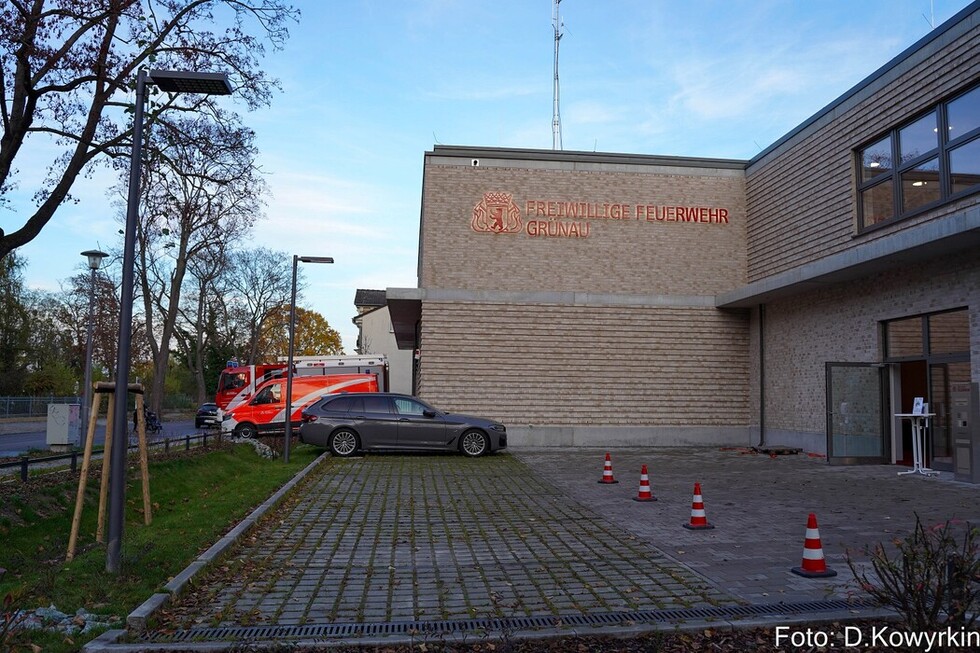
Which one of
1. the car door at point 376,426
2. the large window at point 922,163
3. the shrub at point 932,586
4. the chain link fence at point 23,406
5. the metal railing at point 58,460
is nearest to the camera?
the shrub at point 932,586

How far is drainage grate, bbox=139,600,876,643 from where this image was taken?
198 inches

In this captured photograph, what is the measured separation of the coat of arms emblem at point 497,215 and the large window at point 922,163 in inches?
376

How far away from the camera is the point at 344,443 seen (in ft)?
60.9

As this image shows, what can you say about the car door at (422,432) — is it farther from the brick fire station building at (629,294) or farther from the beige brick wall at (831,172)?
the beige brick wall at (831,172)

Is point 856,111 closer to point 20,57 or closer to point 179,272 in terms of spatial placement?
point 20,57

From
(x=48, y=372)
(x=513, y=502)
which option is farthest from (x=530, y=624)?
(x=48, y=372)

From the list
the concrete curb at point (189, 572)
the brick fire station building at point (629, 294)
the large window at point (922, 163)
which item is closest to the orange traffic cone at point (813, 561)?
the concrete curb at point (189, 572)

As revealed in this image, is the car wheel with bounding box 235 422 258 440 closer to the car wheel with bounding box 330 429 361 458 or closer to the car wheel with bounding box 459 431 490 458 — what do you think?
the car wheel with bounding box 330 429 361 458

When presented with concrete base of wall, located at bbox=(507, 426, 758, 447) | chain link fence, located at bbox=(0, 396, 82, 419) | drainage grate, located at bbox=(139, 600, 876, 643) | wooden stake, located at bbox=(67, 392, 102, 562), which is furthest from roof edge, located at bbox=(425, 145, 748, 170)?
chain link fence, located at bbox=(0, 396, 82, 419)

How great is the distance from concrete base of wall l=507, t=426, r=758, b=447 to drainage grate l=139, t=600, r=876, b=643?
16569mm

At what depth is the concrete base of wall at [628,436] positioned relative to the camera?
22188 mm

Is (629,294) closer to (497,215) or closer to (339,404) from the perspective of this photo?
(497,215)

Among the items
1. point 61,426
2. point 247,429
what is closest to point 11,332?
point 247,429

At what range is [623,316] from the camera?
74.7 ft
